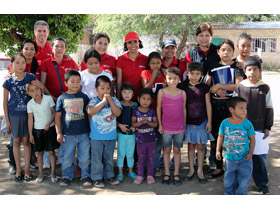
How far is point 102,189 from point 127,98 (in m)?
1.26

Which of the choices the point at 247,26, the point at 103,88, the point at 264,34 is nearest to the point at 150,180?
the point at 103,88

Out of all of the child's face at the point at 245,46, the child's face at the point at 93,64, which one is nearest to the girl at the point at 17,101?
the child's face at the point at 93,64

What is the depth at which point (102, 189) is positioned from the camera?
138 inches

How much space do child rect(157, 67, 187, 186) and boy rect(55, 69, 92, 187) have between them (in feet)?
3.39

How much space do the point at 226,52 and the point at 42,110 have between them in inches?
103

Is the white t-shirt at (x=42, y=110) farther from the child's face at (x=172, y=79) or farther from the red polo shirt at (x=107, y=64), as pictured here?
the child's face at (x=172, y=79)

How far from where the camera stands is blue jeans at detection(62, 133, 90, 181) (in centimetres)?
364

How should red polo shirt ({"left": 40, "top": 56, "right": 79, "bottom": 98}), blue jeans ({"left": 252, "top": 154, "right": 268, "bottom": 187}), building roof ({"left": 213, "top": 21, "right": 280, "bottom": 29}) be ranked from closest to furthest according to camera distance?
1. blue jeans ({"left": 252, "top": 154, "right": 268, "bottom": 187})
2. red polo shirt ({"left": 40, "top": 56, "right": 79, "bottom": 98})
3. building roof ({"left": 213, "top": 21, "right": 280, "bottom": 29})

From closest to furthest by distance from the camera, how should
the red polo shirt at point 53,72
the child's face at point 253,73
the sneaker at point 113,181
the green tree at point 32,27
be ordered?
the child's face at point 253,73
the sneaker at point 113,181
the red polo shirt at point 53,72
the green tree at point 32,27

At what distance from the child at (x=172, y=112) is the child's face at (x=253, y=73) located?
2.80 ft

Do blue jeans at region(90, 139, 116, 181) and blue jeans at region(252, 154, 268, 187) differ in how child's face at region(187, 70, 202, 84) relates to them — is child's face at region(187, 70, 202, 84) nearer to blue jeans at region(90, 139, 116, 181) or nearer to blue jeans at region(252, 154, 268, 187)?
blue jeans at region(252, 154, 268, 187)

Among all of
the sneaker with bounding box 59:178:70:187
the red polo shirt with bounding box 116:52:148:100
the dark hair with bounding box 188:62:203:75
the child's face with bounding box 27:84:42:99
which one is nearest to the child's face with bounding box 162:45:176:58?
the red polo shirt with bounding box 116:52:148:100

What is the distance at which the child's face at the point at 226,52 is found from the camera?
360 centimetres

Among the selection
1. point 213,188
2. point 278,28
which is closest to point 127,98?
point 213,188
